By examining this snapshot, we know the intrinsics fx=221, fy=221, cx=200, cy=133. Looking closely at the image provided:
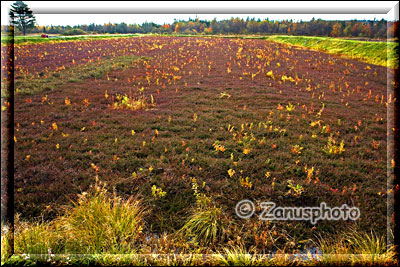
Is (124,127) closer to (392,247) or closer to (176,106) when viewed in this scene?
(176,106)

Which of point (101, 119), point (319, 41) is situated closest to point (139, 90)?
point (101, 119)

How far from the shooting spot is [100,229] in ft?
9.66

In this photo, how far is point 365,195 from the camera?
4055mm

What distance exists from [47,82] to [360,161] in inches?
468

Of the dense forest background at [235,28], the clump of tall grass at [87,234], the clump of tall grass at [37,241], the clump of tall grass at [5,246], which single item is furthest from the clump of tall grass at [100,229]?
A: the dense forest background at [235,28]

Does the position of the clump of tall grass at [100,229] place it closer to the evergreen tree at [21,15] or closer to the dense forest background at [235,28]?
the evergreen tree at [21,15]

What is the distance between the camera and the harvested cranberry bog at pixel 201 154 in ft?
11.2

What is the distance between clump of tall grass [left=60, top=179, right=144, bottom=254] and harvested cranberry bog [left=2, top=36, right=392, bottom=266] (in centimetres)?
9

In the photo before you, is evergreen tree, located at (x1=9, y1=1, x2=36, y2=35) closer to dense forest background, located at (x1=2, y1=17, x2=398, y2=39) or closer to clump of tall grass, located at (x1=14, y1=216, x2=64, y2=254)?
dense forest background, located at (x1=2, y1=17, x2=398, y2=39)

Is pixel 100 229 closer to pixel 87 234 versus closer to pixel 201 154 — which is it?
pixel 87 234

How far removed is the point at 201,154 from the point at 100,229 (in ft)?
9.89

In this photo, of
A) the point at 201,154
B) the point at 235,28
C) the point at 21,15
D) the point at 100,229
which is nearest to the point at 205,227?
the point at 100,229

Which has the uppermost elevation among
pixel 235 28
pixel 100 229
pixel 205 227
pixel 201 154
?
pixel 235 28

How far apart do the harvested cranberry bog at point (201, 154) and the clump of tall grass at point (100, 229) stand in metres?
0.09
